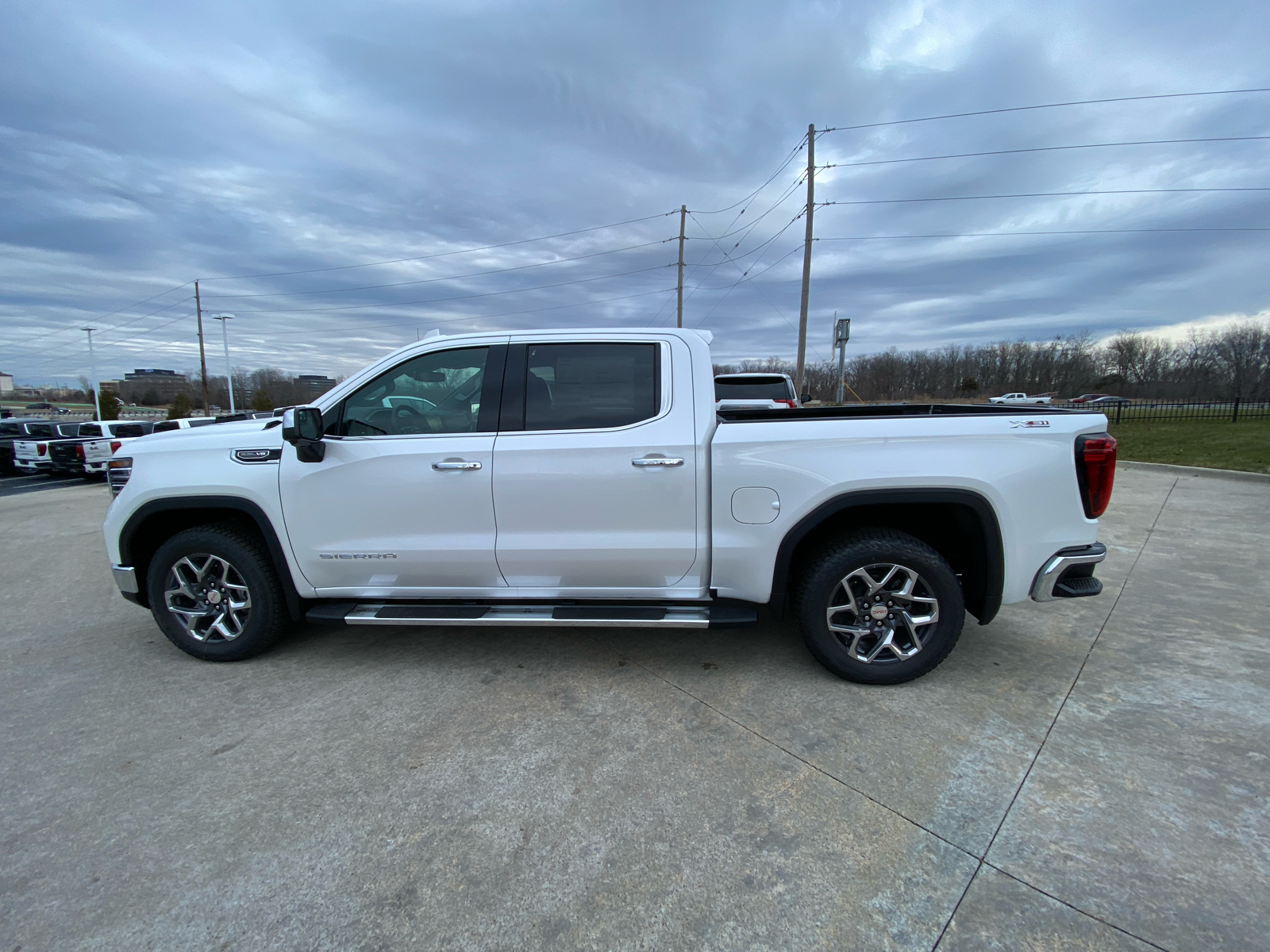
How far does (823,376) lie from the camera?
4641 centimetres

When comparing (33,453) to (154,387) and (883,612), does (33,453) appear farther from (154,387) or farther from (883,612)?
(154,387)

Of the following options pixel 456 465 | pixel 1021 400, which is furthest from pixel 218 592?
pixel 1021 400

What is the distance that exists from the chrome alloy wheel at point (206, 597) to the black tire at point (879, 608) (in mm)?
3287

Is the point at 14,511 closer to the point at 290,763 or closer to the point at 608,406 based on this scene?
the point at 290,763

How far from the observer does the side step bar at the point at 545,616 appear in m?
3.10

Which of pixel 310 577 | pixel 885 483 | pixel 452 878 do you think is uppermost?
pixel 885 483

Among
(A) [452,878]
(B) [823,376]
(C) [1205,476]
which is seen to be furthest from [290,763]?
(B) [823,376]

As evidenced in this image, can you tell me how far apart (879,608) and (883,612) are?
0.12ft

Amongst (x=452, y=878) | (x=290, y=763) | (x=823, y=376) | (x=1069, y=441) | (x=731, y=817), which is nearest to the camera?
(x=452, y=878)

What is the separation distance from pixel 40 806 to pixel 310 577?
1373 mm

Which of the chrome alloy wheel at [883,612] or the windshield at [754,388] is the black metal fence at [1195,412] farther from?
the chrome alloy wheel at [883,612]

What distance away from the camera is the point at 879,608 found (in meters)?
3.13

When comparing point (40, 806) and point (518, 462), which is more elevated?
point (518, 462)

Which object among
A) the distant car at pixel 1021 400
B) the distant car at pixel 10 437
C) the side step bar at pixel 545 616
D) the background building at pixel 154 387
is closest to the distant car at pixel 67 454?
the distant car at pixel 10 437
